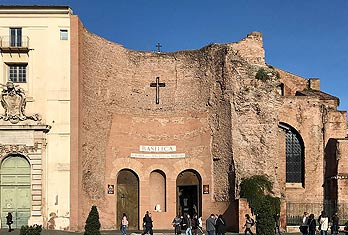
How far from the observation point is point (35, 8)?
115 feet

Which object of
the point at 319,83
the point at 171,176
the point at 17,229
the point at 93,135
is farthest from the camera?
the point at 319,83

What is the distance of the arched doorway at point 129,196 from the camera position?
3897 cm

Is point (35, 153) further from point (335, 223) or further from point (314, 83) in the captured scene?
point (314, 83)

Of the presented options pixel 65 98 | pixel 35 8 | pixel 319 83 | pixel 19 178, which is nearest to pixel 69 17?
pixel 35 8

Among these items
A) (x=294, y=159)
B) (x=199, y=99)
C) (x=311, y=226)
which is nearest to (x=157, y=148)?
(x=199, y=99)

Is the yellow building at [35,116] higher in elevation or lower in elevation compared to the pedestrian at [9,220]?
higher

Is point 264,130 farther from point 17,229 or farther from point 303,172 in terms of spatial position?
point 17,229

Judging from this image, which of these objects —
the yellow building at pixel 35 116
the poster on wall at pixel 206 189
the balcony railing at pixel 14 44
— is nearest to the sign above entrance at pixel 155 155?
the poster on wall at pixel 206 189

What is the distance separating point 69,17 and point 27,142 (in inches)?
292

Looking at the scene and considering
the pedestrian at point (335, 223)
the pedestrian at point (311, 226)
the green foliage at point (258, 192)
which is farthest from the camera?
the green foliage at point (258, 192)

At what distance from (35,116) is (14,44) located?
14.1ft

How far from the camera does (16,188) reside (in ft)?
112

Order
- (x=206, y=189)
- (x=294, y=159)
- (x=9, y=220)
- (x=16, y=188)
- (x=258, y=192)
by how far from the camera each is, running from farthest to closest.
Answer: (x=294, y=159)
(x=206, y=189)
(x=258, y=192)
(x=16, y=188)
(x=9, y=220)

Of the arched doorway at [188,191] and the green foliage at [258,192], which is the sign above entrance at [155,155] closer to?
the arched doorway at [188,191]
